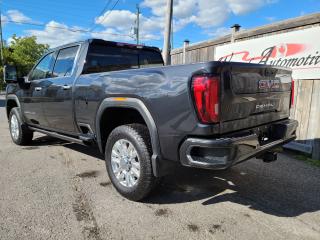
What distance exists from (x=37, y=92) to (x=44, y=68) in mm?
502

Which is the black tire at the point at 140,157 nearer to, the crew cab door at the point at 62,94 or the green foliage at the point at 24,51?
the crew cab door at the point at 62,94

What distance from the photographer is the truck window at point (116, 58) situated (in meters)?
4.39

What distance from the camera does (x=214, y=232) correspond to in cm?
277

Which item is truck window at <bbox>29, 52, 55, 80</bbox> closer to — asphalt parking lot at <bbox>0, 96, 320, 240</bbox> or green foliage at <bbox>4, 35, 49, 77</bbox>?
asphalt parking lot at <bbox>0, 96, 320, 240</bbox>

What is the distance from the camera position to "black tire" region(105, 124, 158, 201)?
312 cm

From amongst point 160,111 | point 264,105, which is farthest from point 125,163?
point 264,105

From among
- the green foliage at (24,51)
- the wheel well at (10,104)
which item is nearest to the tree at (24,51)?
the green foliage at (24,51)

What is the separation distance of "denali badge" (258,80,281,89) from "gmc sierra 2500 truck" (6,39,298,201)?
0.01 m

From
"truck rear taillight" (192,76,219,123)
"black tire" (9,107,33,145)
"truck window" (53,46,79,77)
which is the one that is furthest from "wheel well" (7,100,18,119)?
"truck rear taillight" (192,76,219,123)

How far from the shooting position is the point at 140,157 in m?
3.15

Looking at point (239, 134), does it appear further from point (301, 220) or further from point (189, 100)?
point (301, 220)

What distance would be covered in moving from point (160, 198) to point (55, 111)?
2.26 meters

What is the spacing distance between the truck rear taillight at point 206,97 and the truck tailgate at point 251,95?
78 mm

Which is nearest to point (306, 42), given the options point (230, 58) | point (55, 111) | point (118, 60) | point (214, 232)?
point (230, 58)
